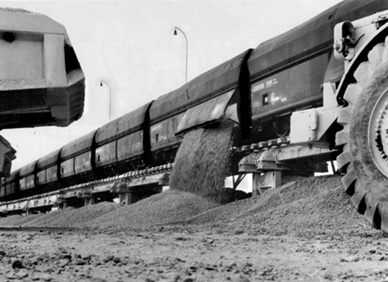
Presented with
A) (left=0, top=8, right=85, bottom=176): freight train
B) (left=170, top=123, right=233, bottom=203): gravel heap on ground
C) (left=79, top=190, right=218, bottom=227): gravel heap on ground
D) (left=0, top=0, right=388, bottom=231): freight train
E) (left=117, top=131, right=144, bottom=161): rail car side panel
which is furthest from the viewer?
(left=117, top=131, right=144, bottom=161): rail car side panel

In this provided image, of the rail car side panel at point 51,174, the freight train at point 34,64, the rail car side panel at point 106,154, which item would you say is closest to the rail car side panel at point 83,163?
the rail car side panel at point 106,154

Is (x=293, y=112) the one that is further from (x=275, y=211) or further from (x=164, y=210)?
(x=164, y=210)

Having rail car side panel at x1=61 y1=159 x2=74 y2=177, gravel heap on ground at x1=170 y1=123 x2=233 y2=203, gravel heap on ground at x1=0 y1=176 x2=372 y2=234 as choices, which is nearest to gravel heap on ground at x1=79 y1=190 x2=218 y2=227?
gravel heap on ground at x1=0 y1=176 x2=372 y2=234

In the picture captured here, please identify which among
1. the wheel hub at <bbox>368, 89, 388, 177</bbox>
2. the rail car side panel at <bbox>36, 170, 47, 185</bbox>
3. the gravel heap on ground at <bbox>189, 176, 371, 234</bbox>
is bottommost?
the gravel heap on ground at <bbox>189, 176, 371, 234</bbox>

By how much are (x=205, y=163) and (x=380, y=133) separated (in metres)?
9.63

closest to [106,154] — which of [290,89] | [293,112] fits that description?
[290,89]

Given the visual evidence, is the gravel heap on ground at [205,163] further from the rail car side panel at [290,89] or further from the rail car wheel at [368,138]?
the rail car wheel at [368,138]

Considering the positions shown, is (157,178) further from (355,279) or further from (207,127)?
(355,279)

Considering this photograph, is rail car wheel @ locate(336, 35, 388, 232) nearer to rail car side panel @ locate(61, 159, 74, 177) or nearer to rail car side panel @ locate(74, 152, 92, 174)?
rail car side panel @ locate(74, 152, 92, 174)

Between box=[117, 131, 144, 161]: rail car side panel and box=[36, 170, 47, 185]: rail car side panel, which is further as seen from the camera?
box=[36, 170, 47, 185]: rail car side panel

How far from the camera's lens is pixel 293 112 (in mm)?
6672

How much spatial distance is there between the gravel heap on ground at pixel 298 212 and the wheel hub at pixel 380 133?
178cm

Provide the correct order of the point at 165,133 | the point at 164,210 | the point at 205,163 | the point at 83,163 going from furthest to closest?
the point at 83,163 → the point at 165,133 → the point at 205,163 → the point at 164,210

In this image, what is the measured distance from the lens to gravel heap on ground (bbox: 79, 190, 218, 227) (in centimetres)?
1239
